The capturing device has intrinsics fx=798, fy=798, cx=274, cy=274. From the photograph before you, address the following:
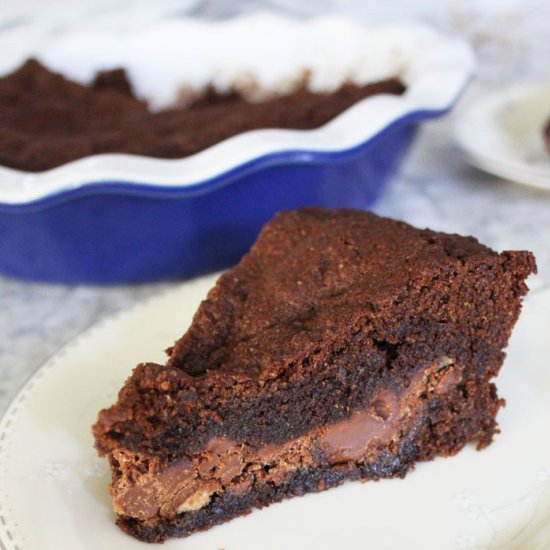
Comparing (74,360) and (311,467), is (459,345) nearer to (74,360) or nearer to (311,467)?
(311,467)

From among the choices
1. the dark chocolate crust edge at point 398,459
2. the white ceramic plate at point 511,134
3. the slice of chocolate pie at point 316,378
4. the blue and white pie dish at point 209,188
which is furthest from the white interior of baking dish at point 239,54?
the dark chocolate crust edge at point 398,459

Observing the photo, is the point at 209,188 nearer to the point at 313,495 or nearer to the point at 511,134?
the point at 313,495

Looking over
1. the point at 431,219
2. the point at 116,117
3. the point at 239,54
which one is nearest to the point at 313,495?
the point at 431,219

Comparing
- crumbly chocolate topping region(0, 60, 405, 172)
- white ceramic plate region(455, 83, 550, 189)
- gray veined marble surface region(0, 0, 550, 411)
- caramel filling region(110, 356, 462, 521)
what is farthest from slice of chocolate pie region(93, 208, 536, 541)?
white ceramic plate region(455, 83, 550, 189)

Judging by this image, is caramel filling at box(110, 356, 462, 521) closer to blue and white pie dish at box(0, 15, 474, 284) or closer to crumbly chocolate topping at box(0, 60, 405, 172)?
blue and white pie dish at box(0, 15, 474, 284)

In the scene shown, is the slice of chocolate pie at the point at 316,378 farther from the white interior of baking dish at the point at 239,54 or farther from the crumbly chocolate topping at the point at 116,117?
the white interior of baking dish at the point at 239,54

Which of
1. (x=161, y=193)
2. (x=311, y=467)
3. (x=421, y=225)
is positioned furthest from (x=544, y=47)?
(x=311, y=467)

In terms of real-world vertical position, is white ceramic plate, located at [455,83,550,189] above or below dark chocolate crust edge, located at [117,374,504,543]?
above

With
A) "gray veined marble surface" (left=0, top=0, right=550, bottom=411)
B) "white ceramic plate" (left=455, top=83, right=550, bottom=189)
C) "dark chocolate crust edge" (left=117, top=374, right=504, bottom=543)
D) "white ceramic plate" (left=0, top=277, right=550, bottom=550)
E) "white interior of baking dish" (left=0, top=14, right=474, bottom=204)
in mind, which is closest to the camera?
"white ceramic plate" (left=0, top=277, right=550, bottom=550)
